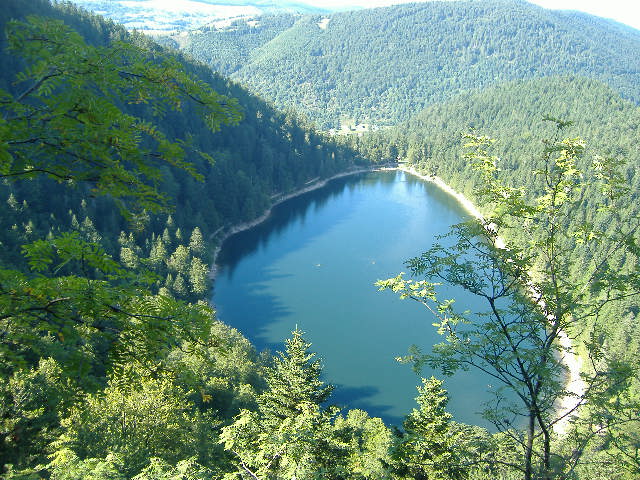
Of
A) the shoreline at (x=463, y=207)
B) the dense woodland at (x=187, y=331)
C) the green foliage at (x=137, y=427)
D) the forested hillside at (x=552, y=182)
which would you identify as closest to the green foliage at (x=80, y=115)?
the dense woodland at (x=187, y=331)

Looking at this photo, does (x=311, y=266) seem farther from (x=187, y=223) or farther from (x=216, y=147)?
(x=216, y=147)

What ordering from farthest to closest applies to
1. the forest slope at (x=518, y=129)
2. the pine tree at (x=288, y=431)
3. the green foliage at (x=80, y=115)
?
the forest slope at (x=518, y=129) → the pine tree at (x=288, y=431) → the green foliage at (x=80, y=115)

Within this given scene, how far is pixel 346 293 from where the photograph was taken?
41094mm

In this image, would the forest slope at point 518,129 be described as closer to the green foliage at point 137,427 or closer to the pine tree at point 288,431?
the pine tree at point 288,431

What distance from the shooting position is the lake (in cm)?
2925

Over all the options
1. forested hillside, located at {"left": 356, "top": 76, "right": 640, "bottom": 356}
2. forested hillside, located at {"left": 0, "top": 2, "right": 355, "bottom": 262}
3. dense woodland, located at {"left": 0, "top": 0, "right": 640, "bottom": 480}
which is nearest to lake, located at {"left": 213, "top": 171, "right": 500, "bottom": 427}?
forested hillside, located at {"left": 0, "top": 2, "right": 355, "bottom": 262}

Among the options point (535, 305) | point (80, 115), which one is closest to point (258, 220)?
point (535, 305)

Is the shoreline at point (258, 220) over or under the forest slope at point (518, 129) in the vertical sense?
under

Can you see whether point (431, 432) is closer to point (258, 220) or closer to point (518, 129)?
point (258, 220)

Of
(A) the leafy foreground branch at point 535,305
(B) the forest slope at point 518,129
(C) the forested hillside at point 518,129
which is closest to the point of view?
(A) the leafy foreground branch at point 535,305

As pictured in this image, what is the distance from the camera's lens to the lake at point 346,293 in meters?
29.2

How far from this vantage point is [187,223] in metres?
48.3

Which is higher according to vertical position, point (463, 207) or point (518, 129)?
point (518, 129)

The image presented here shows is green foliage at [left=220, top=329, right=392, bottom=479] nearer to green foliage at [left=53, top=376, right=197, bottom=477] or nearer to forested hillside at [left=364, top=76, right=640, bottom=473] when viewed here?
green foliage at [left=53, top=376, right=197, bottom=477]
